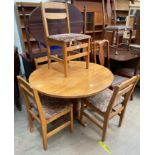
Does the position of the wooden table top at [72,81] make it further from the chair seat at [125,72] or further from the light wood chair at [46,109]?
the chair seat at [125,72]

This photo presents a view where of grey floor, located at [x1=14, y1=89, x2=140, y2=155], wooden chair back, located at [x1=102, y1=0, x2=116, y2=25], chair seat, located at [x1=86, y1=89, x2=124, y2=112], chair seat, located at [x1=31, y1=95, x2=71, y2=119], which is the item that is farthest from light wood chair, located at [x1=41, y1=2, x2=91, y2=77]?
wooden chair back, located at [x1=102, y1=0, x2=116, y2=25]

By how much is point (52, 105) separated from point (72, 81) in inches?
→ 14.2

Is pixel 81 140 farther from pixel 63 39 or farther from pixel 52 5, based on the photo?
pixel 52 5

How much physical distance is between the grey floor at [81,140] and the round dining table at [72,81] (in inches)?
12.7

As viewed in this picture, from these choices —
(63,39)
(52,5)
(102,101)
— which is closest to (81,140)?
(102,101)

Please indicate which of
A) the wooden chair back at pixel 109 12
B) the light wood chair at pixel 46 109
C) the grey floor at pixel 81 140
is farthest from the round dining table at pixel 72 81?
the wooden chair back at pixel 109 12

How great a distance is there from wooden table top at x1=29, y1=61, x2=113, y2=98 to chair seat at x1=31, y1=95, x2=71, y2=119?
251 mm

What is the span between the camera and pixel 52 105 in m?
1.64

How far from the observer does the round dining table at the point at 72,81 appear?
1402 millimetres

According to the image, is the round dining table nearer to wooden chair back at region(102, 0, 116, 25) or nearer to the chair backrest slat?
the chair backrest slat

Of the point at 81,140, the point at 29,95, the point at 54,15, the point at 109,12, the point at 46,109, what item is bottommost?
the point at 81,140

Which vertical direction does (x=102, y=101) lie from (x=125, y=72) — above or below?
below
